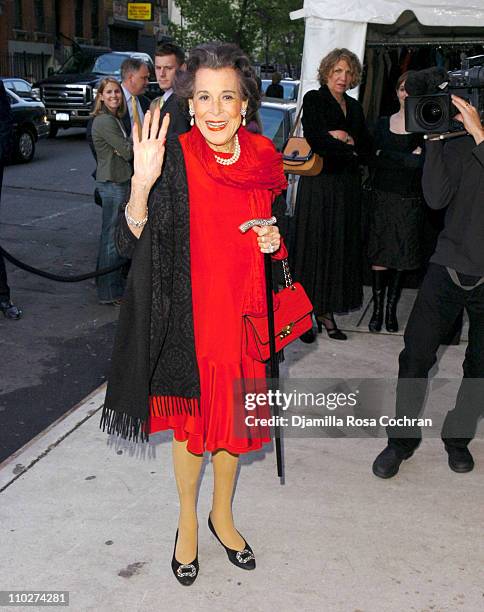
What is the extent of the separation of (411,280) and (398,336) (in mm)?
1475

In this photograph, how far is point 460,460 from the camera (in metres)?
4.39

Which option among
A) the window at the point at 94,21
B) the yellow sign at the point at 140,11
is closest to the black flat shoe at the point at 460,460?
the yellow sign at the point at 140,11

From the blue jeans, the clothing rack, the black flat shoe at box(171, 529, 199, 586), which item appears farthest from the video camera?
the clothing rack

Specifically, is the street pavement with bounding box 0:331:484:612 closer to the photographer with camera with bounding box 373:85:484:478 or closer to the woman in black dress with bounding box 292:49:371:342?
the photographer with camera with bounding box 373:85:484:478

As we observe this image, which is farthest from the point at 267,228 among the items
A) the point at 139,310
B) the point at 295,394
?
the point at 295,394

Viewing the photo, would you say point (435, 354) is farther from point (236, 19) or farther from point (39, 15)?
point (39, 15)

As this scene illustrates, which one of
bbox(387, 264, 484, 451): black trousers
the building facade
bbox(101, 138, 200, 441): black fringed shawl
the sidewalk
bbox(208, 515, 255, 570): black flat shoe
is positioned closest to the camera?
bbox(101, 138, 200, 441): black fringed shawl

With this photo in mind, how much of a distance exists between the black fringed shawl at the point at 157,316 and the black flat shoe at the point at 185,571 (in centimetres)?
57

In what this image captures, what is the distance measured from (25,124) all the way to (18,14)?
23876 millimetres

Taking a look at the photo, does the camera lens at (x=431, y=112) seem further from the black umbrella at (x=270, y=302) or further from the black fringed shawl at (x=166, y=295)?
the black umbrella at (x=270, y=302)

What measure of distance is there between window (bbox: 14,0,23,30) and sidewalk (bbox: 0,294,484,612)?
3684cm

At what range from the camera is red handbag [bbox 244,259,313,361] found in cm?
335

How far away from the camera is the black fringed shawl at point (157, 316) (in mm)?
3033

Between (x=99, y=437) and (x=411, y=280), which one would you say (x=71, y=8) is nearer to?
(x=411, y=280)
